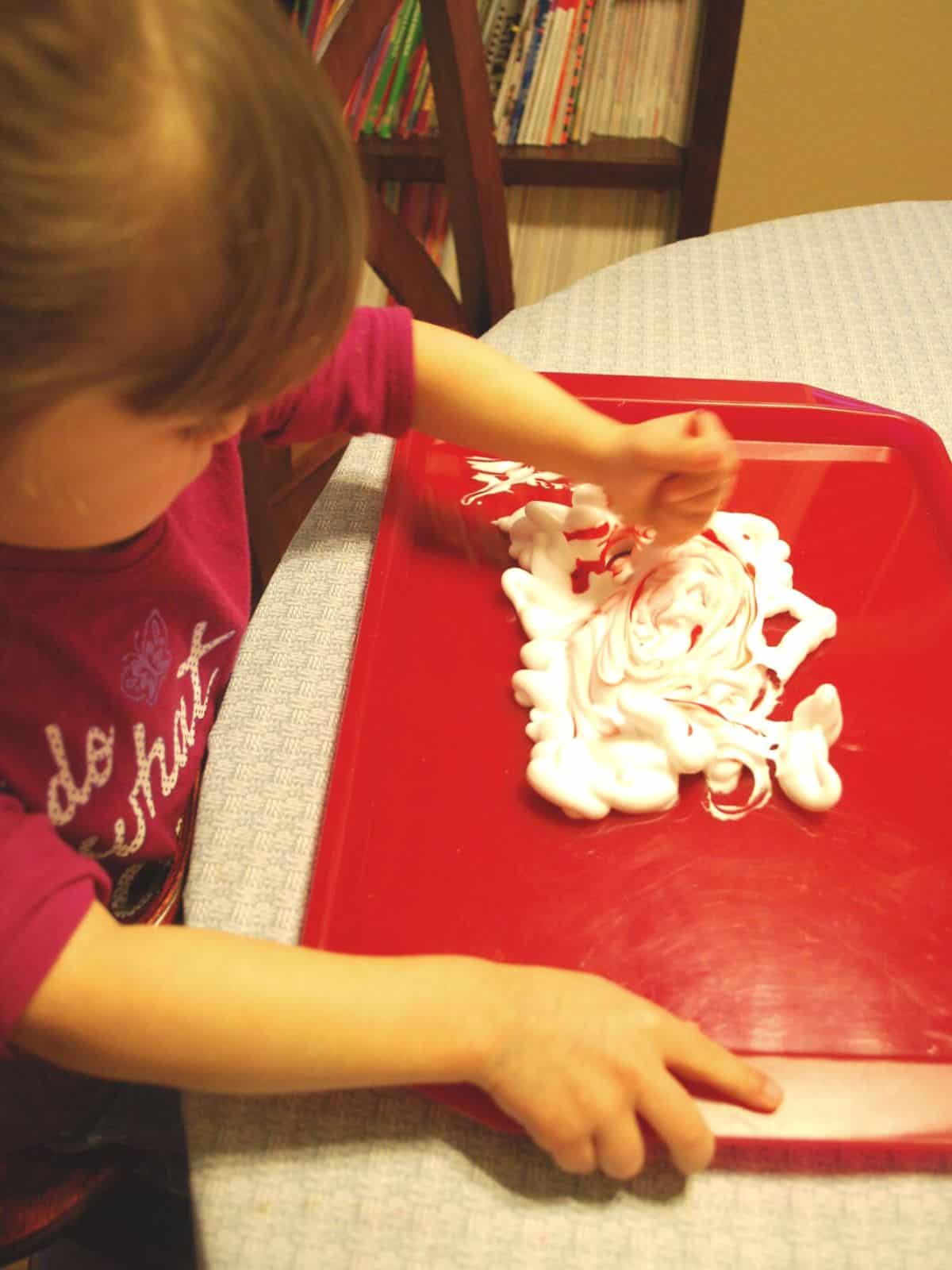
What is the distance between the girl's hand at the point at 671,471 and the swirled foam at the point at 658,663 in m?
0.01

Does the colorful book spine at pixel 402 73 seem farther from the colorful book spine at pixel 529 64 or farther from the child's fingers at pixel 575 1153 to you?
the child's fingers at pixel 575 1153

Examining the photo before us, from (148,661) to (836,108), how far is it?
116cm

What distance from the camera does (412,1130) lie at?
40 cm

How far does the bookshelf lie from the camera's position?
90 cm

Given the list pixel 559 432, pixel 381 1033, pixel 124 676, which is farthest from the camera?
pixel 559 432

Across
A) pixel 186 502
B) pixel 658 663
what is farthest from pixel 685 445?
pixel 186 502

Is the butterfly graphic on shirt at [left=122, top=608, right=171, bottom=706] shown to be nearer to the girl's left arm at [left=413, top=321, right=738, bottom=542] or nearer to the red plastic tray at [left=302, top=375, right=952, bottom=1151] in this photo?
the red plastic tray at [left=302, top=375, right=952, bottom=1151]

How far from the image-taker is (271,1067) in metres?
0.37

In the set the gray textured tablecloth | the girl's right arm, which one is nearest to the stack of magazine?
the gray textured tablecloth

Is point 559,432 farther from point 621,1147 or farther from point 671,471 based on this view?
point 621,1147

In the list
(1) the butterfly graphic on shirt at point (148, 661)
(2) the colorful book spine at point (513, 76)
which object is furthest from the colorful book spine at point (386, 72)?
(1) the butterfly graphic on shirt at point (148, 661)

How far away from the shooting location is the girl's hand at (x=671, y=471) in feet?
1.80

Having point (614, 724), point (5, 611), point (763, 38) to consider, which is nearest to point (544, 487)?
point (614, 724)

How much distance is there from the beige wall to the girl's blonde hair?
3.57 ft
